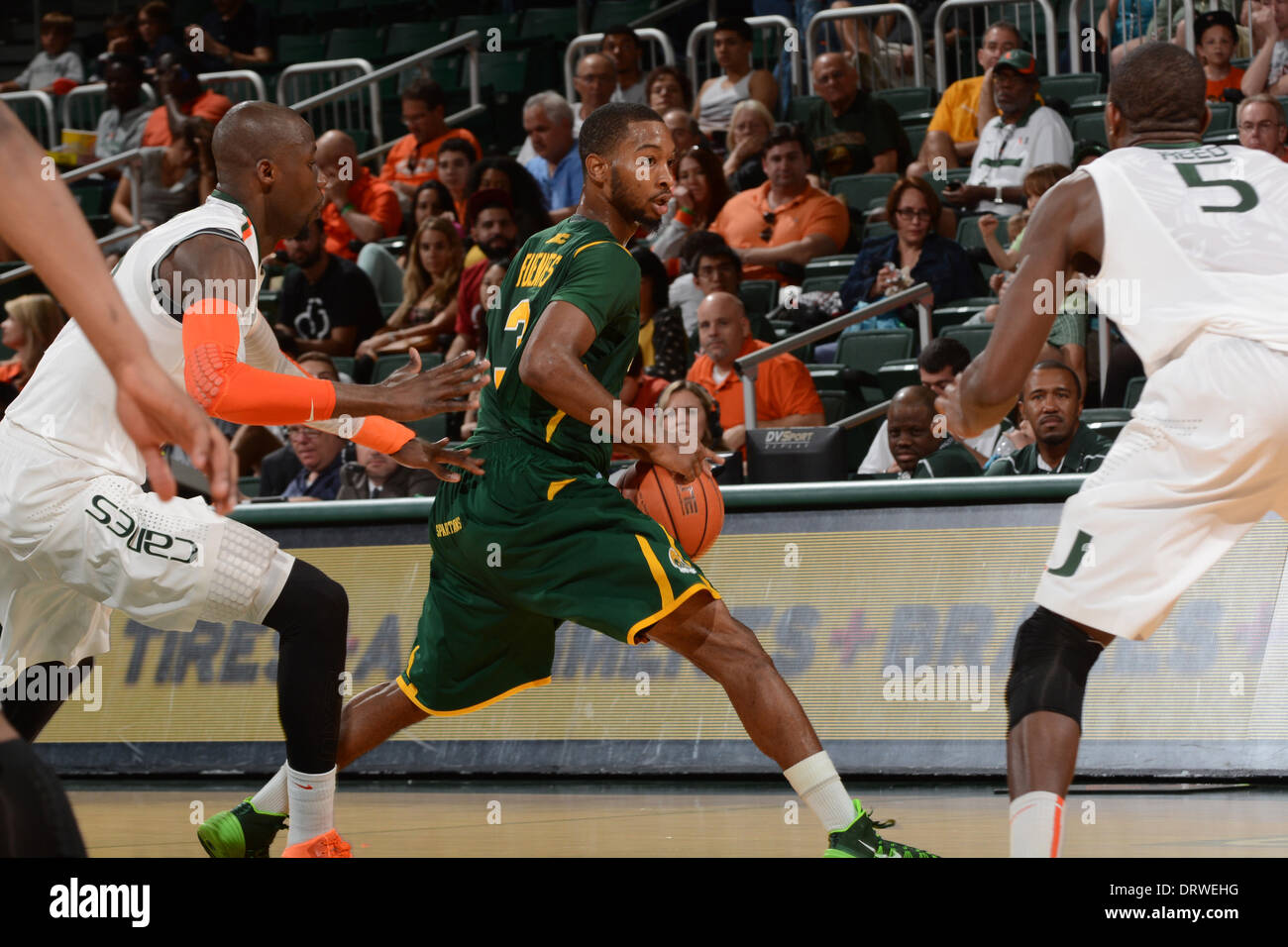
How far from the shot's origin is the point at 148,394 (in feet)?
6.98

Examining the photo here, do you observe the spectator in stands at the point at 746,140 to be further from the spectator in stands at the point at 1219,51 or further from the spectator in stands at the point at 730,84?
the spectator in stands at the point at 1219,51

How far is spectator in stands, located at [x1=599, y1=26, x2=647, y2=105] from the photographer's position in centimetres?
1320

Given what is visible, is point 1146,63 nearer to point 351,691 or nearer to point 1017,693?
point 1017,693

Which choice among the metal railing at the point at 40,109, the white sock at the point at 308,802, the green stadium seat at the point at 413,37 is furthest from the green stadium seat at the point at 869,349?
the metal railing at the point at 40,109

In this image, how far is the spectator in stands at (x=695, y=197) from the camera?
37.7 feet

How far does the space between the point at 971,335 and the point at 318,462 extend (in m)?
3.50

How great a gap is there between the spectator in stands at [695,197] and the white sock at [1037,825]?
8.05 metres

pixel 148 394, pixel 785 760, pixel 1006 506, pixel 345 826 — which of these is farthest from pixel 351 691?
pixel 148 394

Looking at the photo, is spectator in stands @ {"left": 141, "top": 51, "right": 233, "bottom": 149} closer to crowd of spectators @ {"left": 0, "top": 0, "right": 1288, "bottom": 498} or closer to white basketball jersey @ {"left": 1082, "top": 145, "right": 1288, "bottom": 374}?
crowd of spectators @ {"left": 0, "top": 0, "right": 1288, "bottom": 498}

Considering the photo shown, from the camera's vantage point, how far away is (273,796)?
510 centimetres

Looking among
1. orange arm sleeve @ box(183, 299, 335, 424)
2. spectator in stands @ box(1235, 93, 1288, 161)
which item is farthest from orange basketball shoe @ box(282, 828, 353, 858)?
spectator in stands @ box(1235, 93, 1288, 161)

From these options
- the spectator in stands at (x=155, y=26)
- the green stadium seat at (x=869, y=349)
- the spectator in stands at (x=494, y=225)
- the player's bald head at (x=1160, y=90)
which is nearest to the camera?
the player's bald head at (x=1160, y=90)
